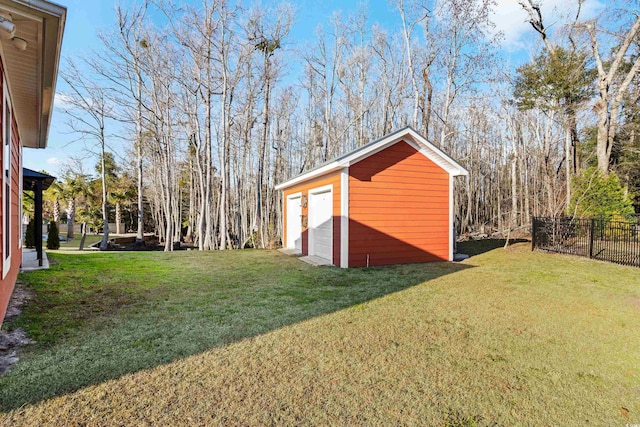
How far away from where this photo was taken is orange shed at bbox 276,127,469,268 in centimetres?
741

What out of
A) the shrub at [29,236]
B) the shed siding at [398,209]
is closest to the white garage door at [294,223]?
the shed siding at [398,209]

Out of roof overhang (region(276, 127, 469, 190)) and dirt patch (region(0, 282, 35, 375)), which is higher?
roof overhang (region(276, 127, 469, 190))

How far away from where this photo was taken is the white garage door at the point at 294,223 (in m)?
10.6

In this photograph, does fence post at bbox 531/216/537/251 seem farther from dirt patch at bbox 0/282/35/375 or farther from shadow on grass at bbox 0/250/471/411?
dirt patch at bbox 0/282/35/375

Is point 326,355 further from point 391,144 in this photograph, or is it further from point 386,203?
point 391,144

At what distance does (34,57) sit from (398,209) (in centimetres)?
695

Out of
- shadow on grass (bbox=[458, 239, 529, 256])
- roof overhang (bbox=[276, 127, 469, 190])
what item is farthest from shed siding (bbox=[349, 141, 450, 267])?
shadow on grass (bbox=[458, 239, 529, 256])

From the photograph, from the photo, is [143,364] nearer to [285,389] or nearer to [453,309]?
[285,389]

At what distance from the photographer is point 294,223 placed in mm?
11156

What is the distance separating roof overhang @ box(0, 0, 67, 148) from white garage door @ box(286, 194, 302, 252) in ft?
21.8

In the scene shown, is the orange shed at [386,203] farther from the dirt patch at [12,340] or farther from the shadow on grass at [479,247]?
the dirt patch at [12,340]

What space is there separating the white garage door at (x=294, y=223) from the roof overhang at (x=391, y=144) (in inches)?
82.2

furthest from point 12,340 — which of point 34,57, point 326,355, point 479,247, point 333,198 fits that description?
point 479,247

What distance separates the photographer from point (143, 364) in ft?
8.36
